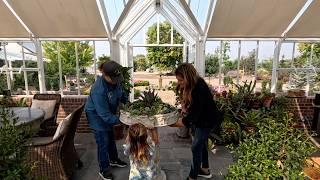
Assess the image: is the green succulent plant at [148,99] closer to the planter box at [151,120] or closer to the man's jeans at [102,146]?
the planter box at [151,120]

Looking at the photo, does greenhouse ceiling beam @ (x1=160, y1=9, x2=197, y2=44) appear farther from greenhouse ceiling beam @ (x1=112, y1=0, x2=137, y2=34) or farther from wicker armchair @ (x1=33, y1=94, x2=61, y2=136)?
wicker armchair @ (x1=33, y1=94, x2=61, y2=136)

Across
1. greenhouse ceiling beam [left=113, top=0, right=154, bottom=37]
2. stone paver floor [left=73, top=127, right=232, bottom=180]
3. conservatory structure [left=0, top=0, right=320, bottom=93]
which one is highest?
greenhouse ceiling beam [left=113, top=0, right=154, bottom=37]

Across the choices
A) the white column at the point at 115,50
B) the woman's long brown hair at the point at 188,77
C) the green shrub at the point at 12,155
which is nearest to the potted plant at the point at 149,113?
the woman's long brown hair at the point at 188,77

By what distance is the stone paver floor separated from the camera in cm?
353

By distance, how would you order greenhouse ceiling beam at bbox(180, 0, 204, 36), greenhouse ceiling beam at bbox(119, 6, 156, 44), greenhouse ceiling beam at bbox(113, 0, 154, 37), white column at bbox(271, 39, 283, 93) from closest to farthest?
greenhouse ceiling beam at bbox(180, 0, 204, 36), white column at bbox(271, 39, 283, 93), greenhouse ceiling beam at bbox(113, 0, 154, 37), greenhouse ceiling beam at bbox(119, 6, 156, 44)

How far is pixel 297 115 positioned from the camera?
18.8ft

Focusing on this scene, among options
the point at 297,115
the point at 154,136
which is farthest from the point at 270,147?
the point at 297,115

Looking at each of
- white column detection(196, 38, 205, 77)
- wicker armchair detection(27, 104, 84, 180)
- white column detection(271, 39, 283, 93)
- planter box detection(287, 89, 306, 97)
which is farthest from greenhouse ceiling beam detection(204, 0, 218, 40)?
wicker armchair detection(27, 104, 84, 180)

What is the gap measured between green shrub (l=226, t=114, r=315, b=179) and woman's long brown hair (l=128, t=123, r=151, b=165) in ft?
3.67

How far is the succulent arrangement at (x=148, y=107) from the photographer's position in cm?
293

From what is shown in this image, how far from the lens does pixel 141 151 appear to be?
265 cm

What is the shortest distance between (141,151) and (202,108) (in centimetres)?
81

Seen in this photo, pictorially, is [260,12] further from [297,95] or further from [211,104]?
[211,104]

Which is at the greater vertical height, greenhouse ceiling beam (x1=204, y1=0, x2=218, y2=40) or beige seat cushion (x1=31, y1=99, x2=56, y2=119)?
greenhouse ceiling beam (x1=204, y1=0, x2=218, y2=40)
